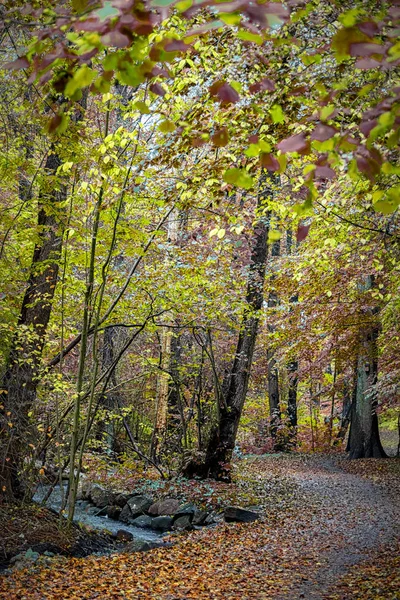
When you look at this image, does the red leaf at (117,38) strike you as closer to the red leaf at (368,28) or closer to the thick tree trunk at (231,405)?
the red leaf at (368,28)

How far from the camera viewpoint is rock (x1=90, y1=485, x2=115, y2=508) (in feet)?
32.7

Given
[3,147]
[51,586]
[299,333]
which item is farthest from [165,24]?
[299,333]

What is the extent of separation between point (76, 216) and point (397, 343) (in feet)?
17.2

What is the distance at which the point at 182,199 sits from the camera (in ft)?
17.4

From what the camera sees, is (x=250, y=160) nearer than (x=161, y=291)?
Yes

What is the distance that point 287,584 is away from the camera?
5.34 m

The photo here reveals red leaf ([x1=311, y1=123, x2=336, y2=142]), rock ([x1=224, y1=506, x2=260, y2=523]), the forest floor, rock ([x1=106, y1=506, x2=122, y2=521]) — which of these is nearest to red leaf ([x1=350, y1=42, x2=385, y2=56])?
red leaf ([x1=311, y1=123, x2=336, y2=142])

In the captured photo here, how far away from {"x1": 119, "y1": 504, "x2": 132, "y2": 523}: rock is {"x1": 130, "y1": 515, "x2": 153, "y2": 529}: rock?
7.1 inches

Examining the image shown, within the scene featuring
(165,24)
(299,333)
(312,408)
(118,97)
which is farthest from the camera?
(312,408)

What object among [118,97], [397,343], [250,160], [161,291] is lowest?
[397,343]

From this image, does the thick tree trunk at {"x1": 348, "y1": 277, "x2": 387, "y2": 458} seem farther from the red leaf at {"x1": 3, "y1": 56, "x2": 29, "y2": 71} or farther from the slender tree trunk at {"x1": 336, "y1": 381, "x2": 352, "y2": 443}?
the red leaf at {"x1": 3, "y1": 56, "x2": 29, "y2": 71}

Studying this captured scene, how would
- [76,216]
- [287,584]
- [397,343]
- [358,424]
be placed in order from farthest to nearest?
[358,424] < [397,343] < [76,216] < [287,584]

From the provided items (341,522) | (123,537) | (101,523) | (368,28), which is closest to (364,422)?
(341,522)

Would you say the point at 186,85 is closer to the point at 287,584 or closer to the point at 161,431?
the point at 287,584
